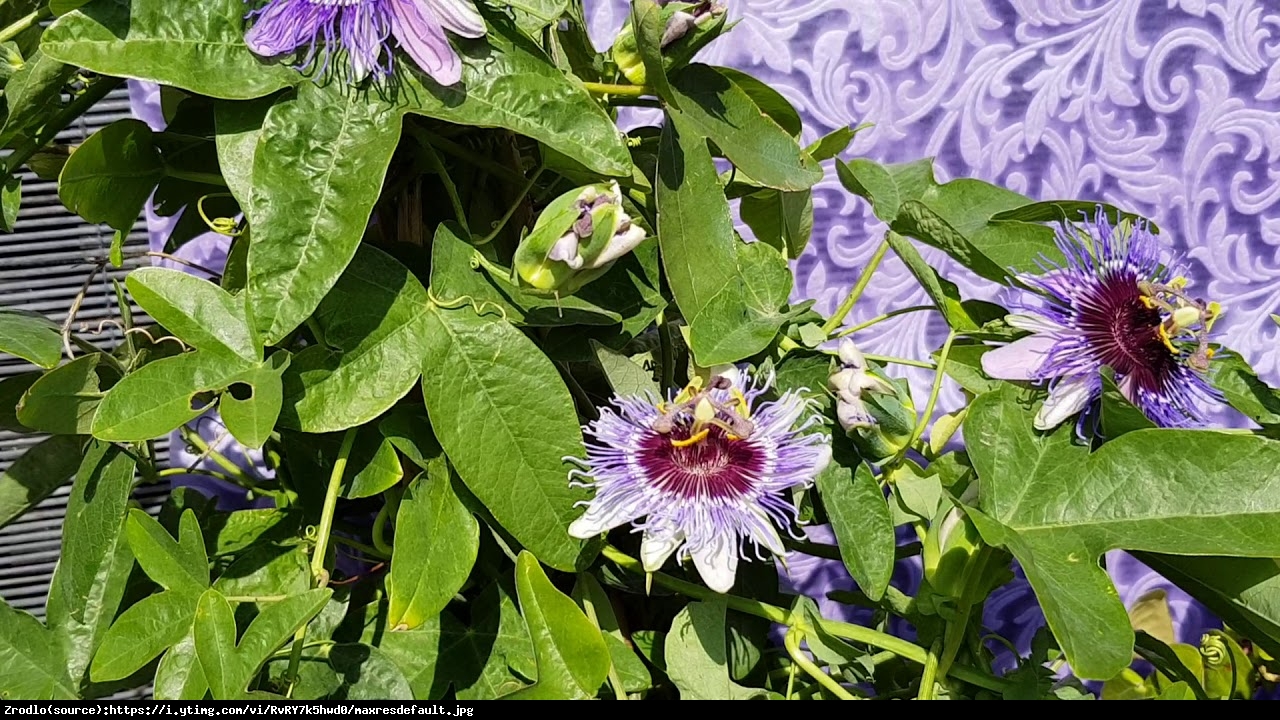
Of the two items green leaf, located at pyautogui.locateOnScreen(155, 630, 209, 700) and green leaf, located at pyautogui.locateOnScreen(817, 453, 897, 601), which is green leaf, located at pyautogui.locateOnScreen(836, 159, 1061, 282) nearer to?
green leaf, located at pyautogui.locateOnScreen(817, 453, 897, 601)

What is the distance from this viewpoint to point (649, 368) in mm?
666

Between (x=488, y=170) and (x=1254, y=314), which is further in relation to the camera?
(x=1254, y=314)

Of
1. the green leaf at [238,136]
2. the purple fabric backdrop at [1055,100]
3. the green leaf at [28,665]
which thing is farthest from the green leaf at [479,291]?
the purple fabric backdrop at [1055,100]

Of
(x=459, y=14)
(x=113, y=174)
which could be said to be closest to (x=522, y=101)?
(x=459, y=14)

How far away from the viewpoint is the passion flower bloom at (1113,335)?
0.57m

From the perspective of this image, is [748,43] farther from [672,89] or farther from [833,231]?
[672,89]

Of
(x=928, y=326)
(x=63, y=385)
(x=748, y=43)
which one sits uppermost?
(x=748, y=43)

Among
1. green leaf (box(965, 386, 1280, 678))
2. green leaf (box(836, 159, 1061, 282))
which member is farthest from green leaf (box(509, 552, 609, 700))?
green leaf (box(836, 159, 1061, 282))

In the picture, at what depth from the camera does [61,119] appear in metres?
0.56

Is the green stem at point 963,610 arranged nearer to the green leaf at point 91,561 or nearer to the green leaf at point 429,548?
the green leaf at point 429,548

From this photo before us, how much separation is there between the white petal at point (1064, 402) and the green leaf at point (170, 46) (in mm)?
452

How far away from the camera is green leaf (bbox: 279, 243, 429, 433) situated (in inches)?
21.0

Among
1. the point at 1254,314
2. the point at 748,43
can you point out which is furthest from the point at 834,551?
the point at 1254,314
